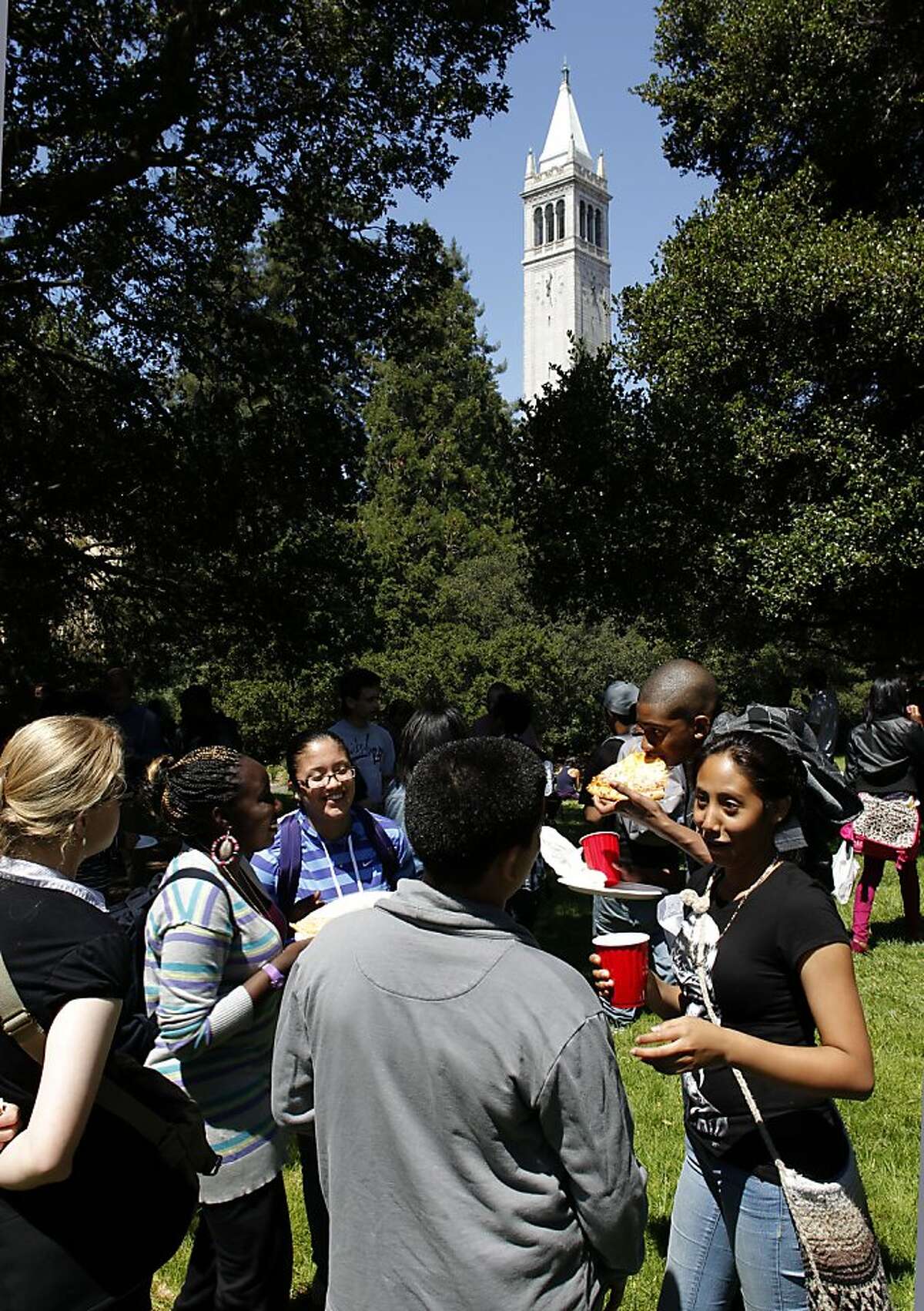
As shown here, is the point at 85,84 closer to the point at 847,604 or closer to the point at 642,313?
the point at 642,313

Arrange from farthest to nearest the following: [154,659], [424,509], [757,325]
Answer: [424,509] < [757,325] < [154,659]

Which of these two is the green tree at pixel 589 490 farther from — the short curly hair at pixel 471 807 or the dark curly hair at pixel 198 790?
the short curly hair at pixel 471 807

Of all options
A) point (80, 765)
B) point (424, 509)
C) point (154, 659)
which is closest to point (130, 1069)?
point (80, 765)

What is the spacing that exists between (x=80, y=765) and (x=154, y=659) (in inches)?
387

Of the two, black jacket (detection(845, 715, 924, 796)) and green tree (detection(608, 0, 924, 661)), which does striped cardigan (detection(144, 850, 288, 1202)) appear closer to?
black jacket (detection(845, 715, 924, 796))

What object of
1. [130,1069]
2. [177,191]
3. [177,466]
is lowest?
[130,1069]

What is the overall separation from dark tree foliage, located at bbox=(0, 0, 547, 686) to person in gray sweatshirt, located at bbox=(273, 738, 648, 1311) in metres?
7.70

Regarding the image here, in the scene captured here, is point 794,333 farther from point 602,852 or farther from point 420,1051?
point 420,1051

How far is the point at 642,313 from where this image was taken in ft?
43.8

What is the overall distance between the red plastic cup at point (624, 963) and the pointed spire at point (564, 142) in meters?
39.6

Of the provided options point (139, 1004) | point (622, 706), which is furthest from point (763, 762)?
point (622, 706)

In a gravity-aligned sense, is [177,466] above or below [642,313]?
below

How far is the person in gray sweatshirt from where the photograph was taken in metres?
1.66

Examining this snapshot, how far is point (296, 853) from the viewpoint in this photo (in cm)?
348
